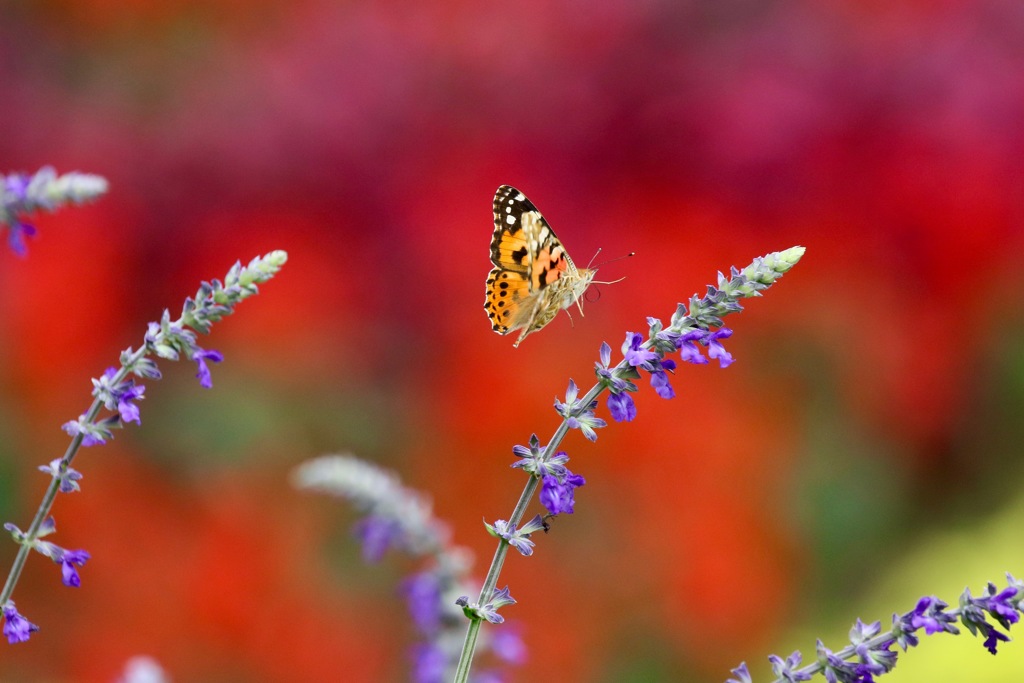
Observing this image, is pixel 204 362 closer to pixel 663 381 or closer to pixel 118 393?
pixel 118 393

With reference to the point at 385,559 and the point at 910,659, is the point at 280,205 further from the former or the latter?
the point at 910,659

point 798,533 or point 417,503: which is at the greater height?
point 798,533

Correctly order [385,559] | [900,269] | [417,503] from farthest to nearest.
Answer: [900,269], [385,559], [417,503]

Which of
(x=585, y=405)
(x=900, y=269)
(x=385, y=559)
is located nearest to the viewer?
(x=585, y=405)

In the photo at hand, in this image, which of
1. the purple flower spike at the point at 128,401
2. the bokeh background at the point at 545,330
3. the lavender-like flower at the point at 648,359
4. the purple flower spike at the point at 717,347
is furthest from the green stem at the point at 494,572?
the bokeh background at the point at 545,330

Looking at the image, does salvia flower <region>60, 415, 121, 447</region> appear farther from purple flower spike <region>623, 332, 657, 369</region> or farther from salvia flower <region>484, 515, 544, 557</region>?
purple flower spike <region>623, 332, 657, 369</region>

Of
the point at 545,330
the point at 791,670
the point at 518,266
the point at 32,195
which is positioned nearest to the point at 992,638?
the point at 791,670

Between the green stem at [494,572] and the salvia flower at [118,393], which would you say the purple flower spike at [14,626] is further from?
the green stem at [494,572]

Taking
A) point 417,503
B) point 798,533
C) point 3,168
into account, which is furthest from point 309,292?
point 417,503
